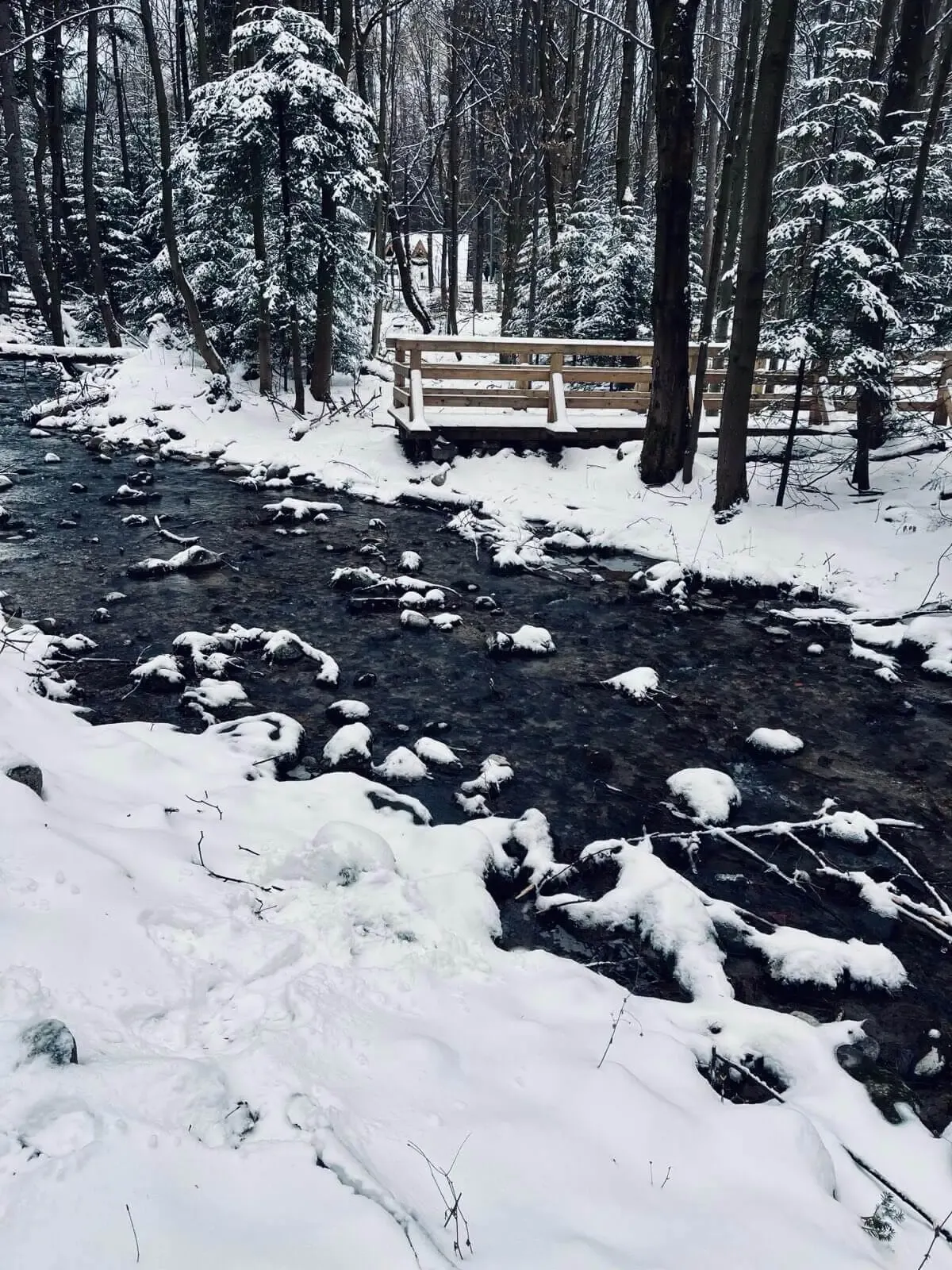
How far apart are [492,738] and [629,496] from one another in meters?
6.46

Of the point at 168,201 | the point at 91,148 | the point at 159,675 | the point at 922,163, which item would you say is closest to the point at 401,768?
the point at 159,675

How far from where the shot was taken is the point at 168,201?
15172mm

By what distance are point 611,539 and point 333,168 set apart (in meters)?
9.09

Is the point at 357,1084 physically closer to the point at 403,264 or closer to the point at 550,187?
the point at 550,187

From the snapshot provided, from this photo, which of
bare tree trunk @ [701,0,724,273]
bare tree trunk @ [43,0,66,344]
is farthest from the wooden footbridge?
bare tree trunk @ [43,0,66,344]

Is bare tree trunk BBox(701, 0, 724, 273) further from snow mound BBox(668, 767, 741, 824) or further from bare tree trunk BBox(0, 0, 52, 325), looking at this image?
snow mound BBox(668, 767, 741, 824)

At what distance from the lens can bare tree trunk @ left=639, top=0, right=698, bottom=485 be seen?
375 inches

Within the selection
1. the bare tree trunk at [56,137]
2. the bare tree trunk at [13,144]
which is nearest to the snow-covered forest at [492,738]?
the bare tree trunk at [13,144]

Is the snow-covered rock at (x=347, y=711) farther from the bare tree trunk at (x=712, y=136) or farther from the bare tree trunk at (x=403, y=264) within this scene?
the bare tree trunk at (x=712, y=136)

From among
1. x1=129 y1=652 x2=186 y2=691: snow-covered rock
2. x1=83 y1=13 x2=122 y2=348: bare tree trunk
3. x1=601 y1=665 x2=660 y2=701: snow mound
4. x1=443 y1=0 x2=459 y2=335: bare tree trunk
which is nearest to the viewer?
x1=129 y1=652 x2=186 y2=691: snow-covered rock

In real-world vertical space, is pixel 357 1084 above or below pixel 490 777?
above

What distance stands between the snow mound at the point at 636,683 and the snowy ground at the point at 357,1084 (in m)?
2.62

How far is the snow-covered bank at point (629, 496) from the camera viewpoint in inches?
353

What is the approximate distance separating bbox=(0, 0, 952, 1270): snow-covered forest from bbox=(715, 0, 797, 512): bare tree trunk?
6cm
